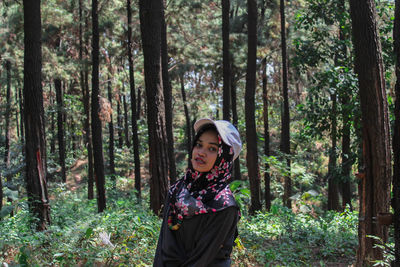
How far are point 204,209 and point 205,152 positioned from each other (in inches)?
15.0

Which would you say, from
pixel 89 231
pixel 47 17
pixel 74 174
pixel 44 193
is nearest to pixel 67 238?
pixel 89 231

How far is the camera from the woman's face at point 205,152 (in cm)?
256

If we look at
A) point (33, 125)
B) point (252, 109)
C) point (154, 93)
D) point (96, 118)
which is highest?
point (154, 93)

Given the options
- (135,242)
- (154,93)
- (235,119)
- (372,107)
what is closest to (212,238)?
(135,242)

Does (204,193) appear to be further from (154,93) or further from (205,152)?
(154,93)

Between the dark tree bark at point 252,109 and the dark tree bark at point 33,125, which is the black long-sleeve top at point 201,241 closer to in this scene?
the dark tree bark at point 33,125

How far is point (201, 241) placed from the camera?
2.39m

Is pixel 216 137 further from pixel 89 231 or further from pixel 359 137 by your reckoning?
pixel 359 137

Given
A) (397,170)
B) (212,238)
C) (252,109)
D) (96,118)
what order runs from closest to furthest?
(212,238) → (397,170) → (252,109) → (96,118)

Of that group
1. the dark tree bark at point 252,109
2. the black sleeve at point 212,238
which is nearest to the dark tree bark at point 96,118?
the dark tree bark at point 252,109

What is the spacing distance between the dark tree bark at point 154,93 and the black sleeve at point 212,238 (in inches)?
239

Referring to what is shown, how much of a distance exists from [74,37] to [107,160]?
1955cm

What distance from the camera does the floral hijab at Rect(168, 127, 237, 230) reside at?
2.45 meters

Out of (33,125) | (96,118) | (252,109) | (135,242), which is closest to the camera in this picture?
(135,242)
